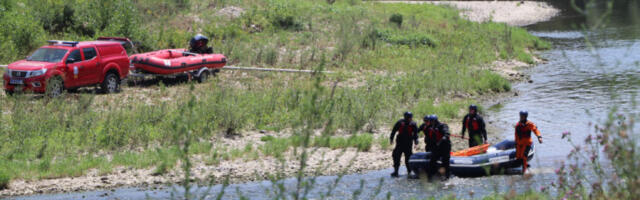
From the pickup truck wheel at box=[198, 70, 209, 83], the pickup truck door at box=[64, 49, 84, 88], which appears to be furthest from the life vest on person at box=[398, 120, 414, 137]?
the pickup truck wheel at box=[198, 70, 209, 83]

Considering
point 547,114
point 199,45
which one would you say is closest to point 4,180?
point 199,45

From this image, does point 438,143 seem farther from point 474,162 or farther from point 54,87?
point 54,87

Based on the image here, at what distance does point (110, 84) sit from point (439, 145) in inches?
456

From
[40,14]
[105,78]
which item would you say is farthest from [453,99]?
[40,14]

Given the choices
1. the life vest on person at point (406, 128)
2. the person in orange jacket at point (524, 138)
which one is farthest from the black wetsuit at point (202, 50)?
the person in orange jacket at point (524, 138)

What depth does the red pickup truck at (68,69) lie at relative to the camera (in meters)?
19.0

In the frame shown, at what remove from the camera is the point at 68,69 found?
19625 mm

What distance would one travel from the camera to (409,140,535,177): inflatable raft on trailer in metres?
14.2

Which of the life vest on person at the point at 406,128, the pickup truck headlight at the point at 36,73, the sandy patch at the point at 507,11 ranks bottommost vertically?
the life vest on person at the point at 406,128

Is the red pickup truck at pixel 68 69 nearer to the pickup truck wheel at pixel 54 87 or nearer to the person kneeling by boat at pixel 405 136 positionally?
the pickup truck wheel at pixel 54 87

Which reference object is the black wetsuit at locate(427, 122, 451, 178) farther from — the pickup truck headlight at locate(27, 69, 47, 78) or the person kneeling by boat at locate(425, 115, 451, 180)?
the pickup truck headlight at locate(27, 69, 47, 78)

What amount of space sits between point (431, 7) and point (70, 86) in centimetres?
2927

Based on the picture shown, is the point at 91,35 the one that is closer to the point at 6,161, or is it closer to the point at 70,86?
the point at 70,86

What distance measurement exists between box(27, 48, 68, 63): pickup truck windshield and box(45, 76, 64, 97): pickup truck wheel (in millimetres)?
691
